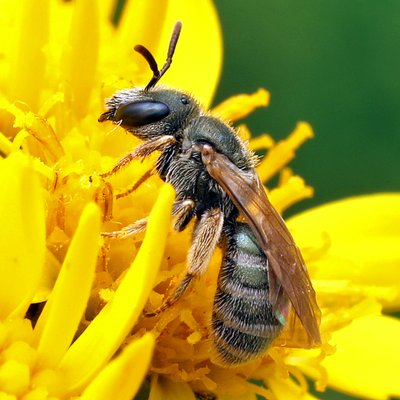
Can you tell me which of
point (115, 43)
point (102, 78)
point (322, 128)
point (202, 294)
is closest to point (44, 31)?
point (102, 78)

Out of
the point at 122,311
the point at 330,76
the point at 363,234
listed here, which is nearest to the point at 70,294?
the point at 122,311

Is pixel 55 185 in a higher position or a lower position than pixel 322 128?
higher

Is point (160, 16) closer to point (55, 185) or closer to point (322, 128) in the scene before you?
point (55, 185)

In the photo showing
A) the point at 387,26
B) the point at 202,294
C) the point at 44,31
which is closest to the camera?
the point at 202,294

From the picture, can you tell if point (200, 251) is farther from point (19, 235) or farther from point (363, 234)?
point (363, 234)

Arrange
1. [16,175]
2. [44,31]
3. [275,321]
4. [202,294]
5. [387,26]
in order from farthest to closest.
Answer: [387,26] → [44,31] → [202,294] → [275,321] → [16,175]

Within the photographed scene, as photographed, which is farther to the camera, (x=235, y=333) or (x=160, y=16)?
(x=160, y=16)

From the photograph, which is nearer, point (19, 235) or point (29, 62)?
point (19, 235)
